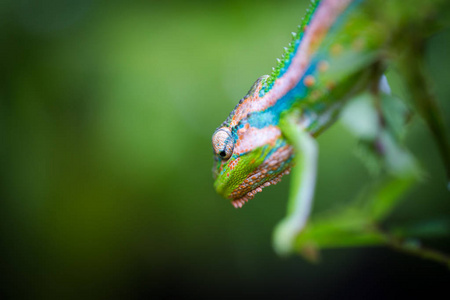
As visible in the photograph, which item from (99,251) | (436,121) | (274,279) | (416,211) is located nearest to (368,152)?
(436,121)

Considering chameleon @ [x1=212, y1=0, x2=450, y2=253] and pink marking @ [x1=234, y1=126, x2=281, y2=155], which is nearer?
chameleon @ [x1=212, y1=0, x2=450, y2=253]

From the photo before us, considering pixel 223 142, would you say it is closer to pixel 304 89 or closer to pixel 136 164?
pixel 304 89

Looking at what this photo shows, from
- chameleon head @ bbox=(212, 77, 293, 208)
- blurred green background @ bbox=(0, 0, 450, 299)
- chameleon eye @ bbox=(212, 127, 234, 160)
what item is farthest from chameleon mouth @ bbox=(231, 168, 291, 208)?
blurred green background @ bbox=(0, 0, 450, 299)

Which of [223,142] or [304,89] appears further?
[223,142]

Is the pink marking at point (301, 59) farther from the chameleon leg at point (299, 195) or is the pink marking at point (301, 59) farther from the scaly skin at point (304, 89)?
the chameleon leg at point (299, 195)

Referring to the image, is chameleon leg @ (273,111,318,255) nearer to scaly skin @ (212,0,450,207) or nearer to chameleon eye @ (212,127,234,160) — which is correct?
scaly skin @ (212,0,450,207)

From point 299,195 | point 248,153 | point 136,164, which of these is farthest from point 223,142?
point 136,164

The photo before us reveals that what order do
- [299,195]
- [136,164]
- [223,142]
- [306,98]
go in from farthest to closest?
1. [136,164]
2. [223,142]
3. [306,98]
4. [299,195]

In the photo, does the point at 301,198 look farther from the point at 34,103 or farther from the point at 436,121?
the point at 34,103

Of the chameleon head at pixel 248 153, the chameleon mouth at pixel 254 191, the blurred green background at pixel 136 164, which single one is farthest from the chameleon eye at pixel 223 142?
the blurred green background at pixel 136 164
